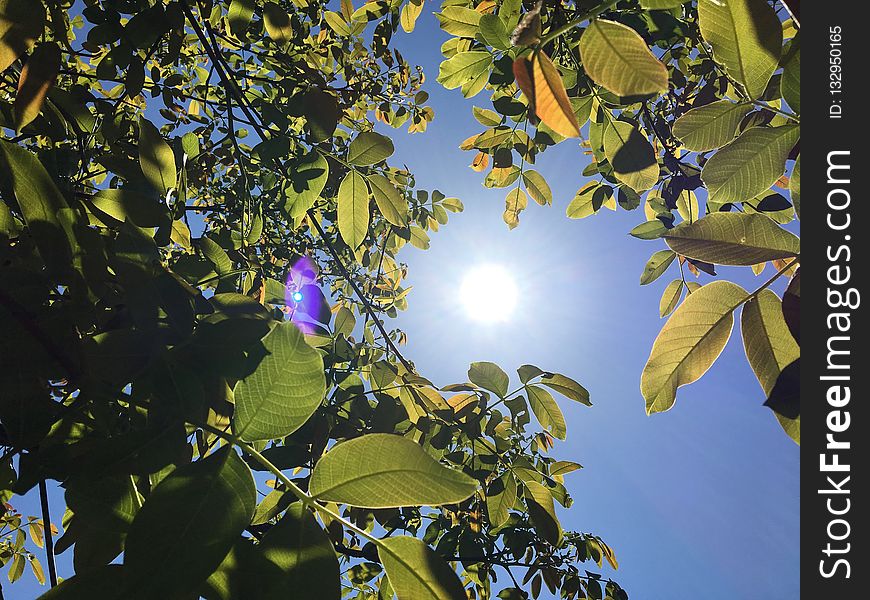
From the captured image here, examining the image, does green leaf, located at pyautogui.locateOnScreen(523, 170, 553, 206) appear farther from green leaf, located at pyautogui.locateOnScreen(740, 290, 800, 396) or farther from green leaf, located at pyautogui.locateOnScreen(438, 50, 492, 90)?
green leaf, located at pyautogui.locateOnScreen(740, 290, 800, 396)

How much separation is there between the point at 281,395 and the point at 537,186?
1.60 m

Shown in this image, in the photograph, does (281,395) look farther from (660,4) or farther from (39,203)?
(660,4)

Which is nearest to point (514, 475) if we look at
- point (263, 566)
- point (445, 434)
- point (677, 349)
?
point (445, 434)

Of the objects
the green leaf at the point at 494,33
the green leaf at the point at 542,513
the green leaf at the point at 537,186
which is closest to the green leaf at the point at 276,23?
the green leaf at the point at 494,33

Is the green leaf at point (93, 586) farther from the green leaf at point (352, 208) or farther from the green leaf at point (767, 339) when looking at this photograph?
the green leaf at point (352, 208)

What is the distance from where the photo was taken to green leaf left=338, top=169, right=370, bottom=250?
1340mm

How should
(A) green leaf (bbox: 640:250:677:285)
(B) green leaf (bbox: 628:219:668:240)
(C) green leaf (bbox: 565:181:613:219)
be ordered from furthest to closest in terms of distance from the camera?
1. (C) green leaf (bbox: 565:181:613:219)
2. (A) green leaf (bbox: 640:250:677:285)
3. (B) green leaf (bbox: 628:219:668:240)

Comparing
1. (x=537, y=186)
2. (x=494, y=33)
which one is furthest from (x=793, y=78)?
(x=537, y=186)

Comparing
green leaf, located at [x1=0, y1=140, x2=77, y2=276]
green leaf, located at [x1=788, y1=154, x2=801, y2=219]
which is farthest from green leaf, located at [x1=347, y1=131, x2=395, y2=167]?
green leaf, located at [x1=788, y1=154, x2=801, y2=219]

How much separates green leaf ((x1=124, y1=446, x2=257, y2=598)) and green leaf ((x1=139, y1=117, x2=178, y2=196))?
2.09 ft

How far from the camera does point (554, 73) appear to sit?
556mm

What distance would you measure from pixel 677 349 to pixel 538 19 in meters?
0.54

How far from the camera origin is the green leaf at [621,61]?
0.59 meters

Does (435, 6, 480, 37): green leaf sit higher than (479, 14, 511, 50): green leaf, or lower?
higher
